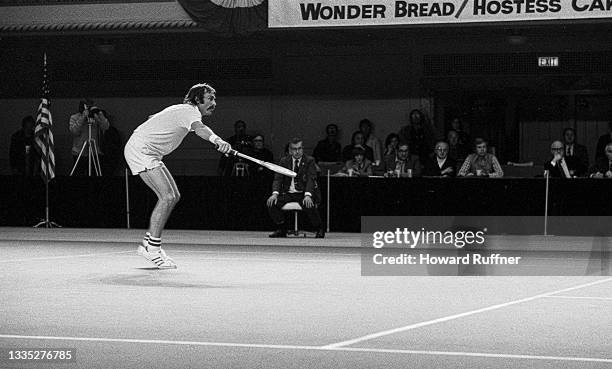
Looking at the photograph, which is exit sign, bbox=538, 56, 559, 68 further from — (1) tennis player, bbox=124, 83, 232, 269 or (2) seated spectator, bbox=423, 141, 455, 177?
(1) tennis player, bbox=124, 83, 232, 269

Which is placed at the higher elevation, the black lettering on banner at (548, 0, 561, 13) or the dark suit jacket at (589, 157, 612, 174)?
the black lettering on banner at (548, 0, 561, 13)

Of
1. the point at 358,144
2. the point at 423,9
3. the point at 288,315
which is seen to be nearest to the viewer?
the point at 288,315

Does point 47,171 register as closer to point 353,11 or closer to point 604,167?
point 353,11

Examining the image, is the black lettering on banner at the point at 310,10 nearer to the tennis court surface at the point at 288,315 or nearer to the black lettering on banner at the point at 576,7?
the black lettering on banner at the point at 576,7

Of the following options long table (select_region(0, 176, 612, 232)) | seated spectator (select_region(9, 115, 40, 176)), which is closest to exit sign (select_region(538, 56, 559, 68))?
long table (select_region(0, 176, 612, 232))

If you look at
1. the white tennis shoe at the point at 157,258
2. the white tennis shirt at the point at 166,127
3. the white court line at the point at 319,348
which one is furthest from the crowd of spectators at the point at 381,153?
the white court line at the point at 319,348

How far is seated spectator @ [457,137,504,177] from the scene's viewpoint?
23.4 meters

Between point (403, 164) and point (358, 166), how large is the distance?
851 mm

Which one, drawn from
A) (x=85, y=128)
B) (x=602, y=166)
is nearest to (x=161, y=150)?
(x=602, y=166)

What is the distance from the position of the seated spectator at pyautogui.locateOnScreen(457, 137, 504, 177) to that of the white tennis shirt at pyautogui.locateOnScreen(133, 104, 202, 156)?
8304 millimetres

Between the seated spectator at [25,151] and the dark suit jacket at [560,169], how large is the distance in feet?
36.0

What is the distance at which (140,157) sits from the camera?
52.9 feet

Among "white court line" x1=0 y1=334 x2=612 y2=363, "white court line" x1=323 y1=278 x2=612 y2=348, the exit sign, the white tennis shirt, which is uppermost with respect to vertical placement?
the exit sign

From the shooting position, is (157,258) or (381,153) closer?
(157,258)
